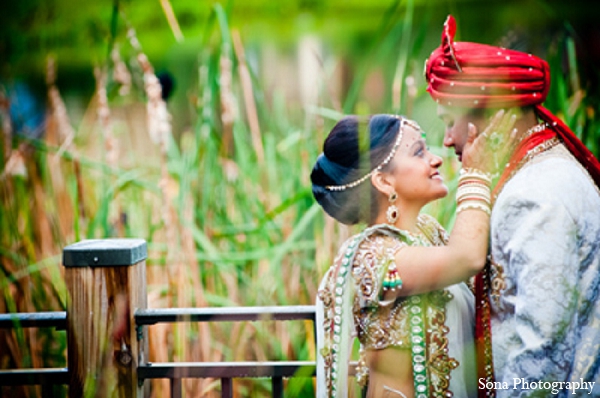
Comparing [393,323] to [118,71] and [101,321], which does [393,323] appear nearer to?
[101,321]

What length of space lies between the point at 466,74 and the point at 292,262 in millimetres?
1151

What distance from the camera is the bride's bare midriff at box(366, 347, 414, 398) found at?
1.66 m

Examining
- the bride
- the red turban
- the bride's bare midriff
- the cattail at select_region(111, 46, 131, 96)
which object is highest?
the cattail at select_region(111, 46, 131, 96)

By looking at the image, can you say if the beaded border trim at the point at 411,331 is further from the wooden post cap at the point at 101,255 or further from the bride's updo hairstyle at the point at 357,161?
the wooden post cap at the point at 101,255

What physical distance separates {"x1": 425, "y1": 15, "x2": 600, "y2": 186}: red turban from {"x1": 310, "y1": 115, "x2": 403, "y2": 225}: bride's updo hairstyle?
0.60 feet

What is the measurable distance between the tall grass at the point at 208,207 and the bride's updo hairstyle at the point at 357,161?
482 mm

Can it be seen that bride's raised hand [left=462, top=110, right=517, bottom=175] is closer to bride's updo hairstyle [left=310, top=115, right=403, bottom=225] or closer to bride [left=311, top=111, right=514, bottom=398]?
bride [left=311, top=111, right=514, bottom=398]

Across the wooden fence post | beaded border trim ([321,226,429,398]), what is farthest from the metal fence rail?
beaded border trim ([321,226,429,398])

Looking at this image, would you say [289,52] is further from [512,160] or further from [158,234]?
[512,160]

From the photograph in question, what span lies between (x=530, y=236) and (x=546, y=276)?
0.09m

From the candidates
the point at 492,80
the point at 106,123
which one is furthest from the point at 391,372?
the point at 106,123

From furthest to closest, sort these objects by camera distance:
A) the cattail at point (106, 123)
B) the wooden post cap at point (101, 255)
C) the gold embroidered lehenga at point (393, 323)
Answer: the cattail at point (106, 123) → the wooden post cap at point (101, 255) → the gold embroidered lehenga at point (393, 323)

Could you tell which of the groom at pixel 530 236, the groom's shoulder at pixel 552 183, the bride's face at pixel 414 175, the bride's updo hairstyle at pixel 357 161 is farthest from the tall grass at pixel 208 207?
the groom's shoulder at pixel 552 183

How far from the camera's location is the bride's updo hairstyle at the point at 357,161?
1758 millimetres
